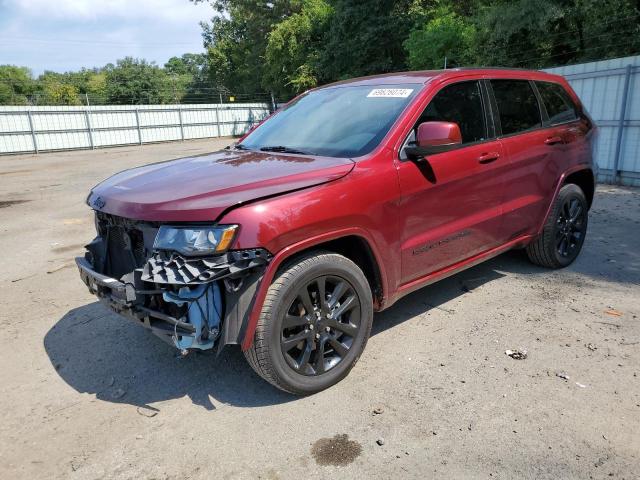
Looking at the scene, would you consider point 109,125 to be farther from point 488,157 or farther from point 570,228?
point 488,157

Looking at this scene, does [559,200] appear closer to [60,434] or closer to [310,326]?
[310,326]

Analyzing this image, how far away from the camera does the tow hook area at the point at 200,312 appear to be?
2643 millimetres

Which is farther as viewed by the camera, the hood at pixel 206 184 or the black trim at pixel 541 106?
the black trim at pixel 541 106

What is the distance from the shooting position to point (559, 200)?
4707 mm

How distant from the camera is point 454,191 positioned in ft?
12.0

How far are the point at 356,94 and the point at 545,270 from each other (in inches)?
105

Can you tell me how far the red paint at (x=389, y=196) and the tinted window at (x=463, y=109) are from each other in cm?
7

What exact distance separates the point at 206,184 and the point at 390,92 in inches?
63.3

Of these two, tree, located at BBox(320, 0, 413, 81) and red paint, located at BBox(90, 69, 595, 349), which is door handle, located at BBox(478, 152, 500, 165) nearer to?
red paint, located at BBox(90, 69, 595, 349)

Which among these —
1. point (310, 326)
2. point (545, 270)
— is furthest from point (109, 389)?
point (545, 270)

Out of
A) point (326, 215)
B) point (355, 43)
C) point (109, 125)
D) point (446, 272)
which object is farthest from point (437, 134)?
point (355, 43)

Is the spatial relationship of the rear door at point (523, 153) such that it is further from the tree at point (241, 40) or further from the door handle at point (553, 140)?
the tree at point (241, 40)

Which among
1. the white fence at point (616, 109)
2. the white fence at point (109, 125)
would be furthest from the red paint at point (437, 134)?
the white fence at point (109, 125)

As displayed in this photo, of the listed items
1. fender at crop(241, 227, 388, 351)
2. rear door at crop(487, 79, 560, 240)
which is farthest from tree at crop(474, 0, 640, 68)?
fender at crop(241, 227, 388, 351)
